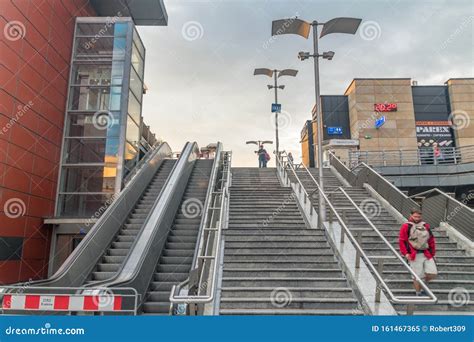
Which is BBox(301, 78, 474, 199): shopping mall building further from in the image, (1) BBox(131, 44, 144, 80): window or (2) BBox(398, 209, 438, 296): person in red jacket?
(2) BBox(398, 209, 438, 296): person in red jacket

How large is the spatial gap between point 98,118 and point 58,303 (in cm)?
1030

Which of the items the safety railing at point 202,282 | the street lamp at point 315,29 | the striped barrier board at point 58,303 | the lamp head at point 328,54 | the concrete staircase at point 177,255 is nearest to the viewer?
the safety railing at point 202,282

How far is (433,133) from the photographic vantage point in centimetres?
3341

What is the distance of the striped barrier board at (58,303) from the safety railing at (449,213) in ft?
23.5

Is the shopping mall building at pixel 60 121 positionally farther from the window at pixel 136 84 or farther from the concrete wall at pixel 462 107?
the concrete wall at pixel 462 107

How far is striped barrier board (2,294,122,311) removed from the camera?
4.92m

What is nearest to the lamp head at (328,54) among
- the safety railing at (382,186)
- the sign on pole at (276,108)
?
the safety railing at (382,186)

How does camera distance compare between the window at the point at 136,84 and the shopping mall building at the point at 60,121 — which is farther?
the window at the point at 136,84

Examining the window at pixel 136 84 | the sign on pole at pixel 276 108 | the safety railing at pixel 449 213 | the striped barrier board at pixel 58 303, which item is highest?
the sign on pole at pixel 276 108

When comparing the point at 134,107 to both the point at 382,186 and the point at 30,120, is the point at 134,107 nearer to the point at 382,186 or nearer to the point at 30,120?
the point at 30,120

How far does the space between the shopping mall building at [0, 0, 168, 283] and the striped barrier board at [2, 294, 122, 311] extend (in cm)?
609

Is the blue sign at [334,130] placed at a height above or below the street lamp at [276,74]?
above

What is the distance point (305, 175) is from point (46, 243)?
9.67 metres

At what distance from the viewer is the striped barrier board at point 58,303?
194 inches
